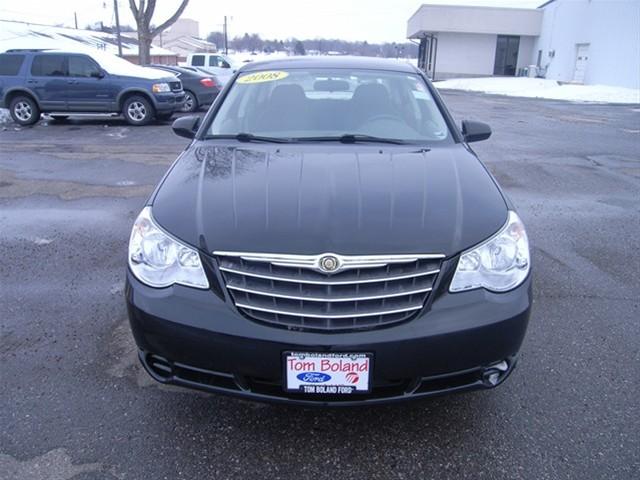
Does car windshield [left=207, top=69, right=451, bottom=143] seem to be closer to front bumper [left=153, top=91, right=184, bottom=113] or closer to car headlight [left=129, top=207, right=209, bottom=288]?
car headlight [left=129, top=207, right=209, bottom=288]

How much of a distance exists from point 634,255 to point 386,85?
2.78 m

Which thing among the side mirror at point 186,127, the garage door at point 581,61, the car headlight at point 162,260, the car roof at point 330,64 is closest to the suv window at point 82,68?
the car roof at point 330,64

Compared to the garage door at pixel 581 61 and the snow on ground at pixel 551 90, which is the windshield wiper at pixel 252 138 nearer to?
the snow on ground at pixel 551 90

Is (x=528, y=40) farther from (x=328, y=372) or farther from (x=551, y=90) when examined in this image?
(x=328, y=372)

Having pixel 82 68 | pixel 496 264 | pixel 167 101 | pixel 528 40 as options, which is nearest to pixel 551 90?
pixel 528 40

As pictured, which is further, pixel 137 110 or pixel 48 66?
pixel 137 110

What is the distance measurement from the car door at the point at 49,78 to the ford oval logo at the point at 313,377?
41.8 feet

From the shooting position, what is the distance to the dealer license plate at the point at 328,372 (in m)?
2.04

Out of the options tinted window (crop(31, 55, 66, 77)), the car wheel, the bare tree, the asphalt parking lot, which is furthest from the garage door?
the asphalt parking lot

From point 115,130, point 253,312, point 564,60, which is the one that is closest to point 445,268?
point 253,312

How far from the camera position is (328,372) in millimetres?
2066

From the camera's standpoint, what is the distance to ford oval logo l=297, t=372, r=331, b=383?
2.07 metres

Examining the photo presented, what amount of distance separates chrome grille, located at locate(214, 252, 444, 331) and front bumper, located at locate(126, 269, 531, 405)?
0.04 meters

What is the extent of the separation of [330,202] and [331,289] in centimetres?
47
